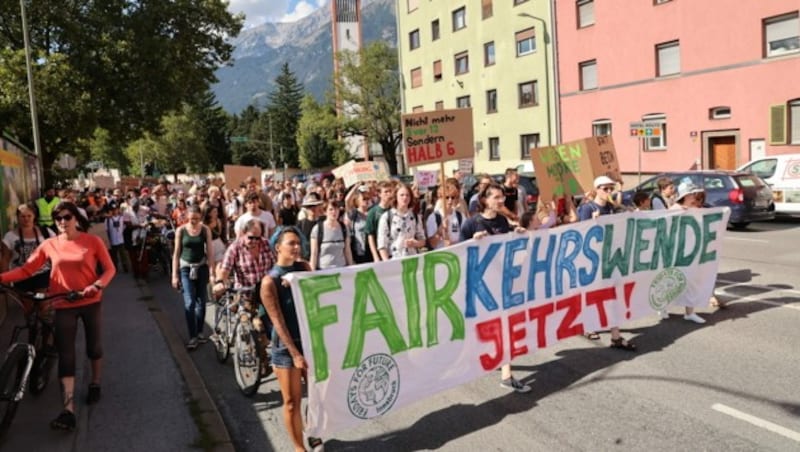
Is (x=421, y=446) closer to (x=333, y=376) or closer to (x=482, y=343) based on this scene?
(x=333, y=376)

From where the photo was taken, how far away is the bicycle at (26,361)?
4.95 metres

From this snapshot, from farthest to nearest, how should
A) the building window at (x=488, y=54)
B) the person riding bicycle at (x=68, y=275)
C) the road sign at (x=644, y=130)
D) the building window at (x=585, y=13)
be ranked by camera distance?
the building window at (x=488, y=54) → the building window at (x=585, y=13) → the road sign at (x=644, y=130) → the person riding bicycle at (x=68, y=275)

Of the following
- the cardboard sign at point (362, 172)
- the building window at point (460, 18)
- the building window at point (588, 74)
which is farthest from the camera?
the building window at point (460, 18)

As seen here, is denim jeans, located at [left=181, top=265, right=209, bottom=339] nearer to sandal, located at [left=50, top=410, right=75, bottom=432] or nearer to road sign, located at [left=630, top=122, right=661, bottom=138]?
sandal, located at [left=50, top=410, right=75, bottom=432]

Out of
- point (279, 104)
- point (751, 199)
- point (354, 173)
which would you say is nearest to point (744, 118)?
point (751, 199)

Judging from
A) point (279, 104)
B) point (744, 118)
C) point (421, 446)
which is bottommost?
point (421, 446)

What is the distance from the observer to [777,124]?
2223 centimetres

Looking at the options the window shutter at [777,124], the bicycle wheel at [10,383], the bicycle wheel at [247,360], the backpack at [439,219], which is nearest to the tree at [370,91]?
the window shutter at [777,124]

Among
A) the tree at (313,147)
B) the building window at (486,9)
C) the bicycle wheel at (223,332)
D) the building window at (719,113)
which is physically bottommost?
the bicycle wheel at (223,332)

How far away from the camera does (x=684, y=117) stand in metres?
25.9

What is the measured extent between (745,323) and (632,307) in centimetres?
156

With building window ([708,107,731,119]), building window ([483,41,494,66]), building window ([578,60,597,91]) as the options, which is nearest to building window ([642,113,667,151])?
building window ([708,107,731,119])

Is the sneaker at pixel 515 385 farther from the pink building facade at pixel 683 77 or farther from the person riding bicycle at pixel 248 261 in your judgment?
the pink building facade at pixel 683 77

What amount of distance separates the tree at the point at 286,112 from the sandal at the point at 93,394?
9283 cm
